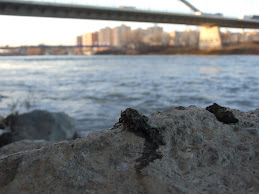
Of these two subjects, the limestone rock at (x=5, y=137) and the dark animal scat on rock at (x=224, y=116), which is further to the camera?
the limestone rock at (x=5, y=137)

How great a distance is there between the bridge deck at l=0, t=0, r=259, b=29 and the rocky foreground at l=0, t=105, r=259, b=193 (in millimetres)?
24793

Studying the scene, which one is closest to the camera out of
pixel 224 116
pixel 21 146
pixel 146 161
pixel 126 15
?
pixel 146 161

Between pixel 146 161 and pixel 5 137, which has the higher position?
pixel 146 161

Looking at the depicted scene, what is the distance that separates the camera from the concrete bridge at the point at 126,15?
80.5ft

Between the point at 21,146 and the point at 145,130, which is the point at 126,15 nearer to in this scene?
the point at 21,146

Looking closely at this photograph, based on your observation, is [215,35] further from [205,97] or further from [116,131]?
[116,131]

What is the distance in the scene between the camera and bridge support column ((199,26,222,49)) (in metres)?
37.1

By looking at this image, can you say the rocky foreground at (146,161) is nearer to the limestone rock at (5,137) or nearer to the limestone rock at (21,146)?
the limestone rock at (21,146)

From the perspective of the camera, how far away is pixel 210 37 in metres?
37.6

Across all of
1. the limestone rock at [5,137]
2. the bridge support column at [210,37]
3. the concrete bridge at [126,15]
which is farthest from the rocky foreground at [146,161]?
the bridge support column at [210,37]

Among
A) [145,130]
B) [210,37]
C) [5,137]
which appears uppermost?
[210,37]

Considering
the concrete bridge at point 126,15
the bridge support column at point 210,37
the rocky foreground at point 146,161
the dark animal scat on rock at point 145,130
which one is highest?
the concrete bridge at point 126,15

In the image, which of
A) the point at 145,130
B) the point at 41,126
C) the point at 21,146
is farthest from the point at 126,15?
the point at 145,130

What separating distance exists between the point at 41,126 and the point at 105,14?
27289 mm
